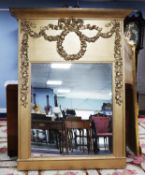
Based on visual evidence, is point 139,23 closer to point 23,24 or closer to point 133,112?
point 133,112

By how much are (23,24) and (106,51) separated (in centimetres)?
75

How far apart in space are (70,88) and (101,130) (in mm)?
458

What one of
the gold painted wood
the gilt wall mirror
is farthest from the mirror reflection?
the gold painted wood

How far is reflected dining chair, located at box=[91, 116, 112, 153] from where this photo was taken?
2.64 metres

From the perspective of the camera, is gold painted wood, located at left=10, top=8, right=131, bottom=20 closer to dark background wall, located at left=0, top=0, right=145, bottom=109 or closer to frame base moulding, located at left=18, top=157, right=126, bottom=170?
frame base moulding, located at left=18, top=157, right=126, bottom=170

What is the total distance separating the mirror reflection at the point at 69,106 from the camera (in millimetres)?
2596

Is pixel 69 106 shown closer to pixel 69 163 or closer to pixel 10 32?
pixel 69 163

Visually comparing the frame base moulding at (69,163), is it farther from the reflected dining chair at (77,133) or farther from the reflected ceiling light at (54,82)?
the reflected ceiling light at (54,82)

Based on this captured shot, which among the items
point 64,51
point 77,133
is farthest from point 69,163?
point 64,51

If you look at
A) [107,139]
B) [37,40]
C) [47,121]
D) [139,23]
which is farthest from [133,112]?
[139,23]

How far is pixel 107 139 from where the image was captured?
2.67 metres

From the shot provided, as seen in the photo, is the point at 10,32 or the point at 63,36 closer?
the point at 63,36

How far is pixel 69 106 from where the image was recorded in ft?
8.57

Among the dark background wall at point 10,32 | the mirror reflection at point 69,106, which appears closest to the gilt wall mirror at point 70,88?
the mirror reflection at point 69,106
